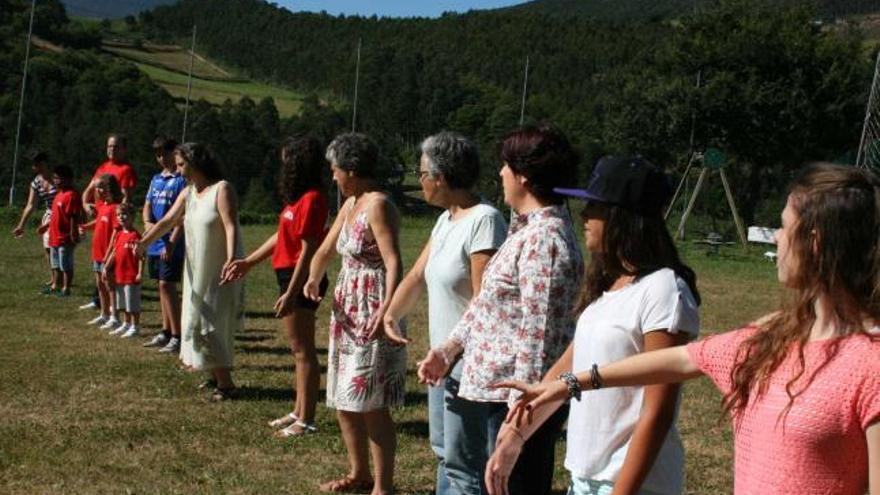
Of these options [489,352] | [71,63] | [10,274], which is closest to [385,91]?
[71,63]

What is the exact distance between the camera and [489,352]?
12.5ft

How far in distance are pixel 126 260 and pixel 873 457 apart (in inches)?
357

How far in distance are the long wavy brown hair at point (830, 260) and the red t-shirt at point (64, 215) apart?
11.5 m

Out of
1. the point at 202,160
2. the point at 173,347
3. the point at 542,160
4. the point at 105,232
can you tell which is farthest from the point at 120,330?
the point at 542,160

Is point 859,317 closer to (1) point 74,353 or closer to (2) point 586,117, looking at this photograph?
(1) point 74,353

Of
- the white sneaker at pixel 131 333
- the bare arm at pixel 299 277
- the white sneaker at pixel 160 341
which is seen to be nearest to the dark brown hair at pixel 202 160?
the bare arm at pixel 299 277

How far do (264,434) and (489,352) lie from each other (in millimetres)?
3350

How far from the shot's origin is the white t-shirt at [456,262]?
173 inches

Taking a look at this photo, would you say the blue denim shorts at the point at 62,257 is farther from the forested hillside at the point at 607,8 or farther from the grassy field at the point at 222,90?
the forested hillside at the point at 607,8

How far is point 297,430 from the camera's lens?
→ 6867 millimetres

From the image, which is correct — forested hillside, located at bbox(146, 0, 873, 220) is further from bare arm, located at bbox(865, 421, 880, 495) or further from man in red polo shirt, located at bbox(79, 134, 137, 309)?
bare arm, located at bbox(865, 421, 880, 495)

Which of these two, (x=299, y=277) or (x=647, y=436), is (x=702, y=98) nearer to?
(x=299, y=277)

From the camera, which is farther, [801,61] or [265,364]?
[801,61]

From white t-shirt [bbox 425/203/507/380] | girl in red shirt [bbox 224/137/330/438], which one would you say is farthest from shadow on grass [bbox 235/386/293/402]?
white t-shirt [bbox 425/203/507/380]
